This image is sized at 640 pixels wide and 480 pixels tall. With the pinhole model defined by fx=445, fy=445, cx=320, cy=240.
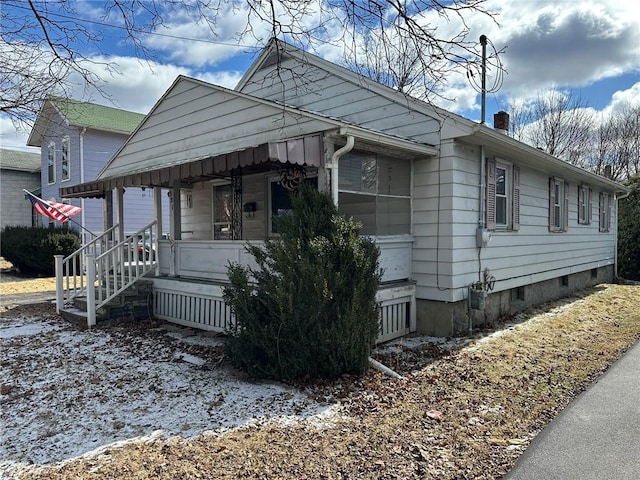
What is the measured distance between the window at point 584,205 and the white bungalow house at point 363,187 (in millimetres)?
2400

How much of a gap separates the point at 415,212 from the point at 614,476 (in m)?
4.81

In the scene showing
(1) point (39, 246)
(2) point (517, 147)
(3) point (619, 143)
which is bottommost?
(1) point (39, 246)

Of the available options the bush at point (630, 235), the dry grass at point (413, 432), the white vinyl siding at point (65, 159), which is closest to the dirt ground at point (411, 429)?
the dry grass at point (413, 432)

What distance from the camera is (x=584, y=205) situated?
43.5ft

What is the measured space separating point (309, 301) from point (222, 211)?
627cm

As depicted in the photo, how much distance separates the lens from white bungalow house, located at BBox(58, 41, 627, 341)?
6586 mm

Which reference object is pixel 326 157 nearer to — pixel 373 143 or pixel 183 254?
pixel 373 143

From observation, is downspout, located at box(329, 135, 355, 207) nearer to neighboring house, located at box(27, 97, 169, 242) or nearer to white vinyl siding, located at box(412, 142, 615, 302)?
white vinyl siding, located at box(412, 142, 615, 302)

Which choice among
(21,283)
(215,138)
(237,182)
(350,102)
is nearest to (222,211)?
(237,182)

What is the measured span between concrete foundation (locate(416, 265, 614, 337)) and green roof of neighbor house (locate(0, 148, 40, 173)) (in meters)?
23.2

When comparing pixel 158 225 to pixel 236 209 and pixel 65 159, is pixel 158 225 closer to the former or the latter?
pixel 236 209

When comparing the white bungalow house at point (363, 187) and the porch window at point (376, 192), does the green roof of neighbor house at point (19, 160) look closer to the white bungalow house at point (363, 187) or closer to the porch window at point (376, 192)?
the white bungalow house at point (363, 187)

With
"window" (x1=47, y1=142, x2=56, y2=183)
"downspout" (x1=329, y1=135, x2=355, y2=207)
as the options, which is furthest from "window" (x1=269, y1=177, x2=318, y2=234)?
"window" (x1=47, y1=142, x2=56, y2=183)

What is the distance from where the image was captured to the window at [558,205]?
35.0 ft
